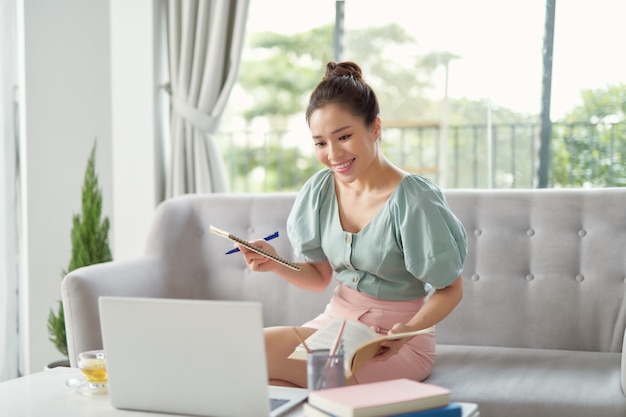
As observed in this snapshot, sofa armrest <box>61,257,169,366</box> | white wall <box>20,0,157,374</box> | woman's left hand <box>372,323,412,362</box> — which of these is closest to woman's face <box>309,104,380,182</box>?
woman's left hand <box>372,323,412,362</box>

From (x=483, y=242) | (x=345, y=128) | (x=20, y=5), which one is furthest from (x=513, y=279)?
(x=20, y=5)

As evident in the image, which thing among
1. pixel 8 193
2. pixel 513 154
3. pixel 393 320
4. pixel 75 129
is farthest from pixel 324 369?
pixel 513 154

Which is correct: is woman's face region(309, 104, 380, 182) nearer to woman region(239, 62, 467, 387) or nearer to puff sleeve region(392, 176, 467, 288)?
woman region(239, 62, 467, 387)

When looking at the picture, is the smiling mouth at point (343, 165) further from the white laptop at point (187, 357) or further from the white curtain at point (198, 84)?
the white curtain at point (198, 84)

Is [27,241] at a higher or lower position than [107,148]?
lower

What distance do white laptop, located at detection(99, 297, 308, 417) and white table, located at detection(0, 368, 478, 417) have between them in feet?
0.13

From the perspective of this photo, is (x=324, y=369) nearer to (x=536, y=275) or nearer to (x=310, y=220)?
(x=310, y=220)

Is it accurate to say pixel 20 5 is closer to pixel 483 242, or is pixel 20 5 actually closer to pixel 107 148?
pixel 107 148

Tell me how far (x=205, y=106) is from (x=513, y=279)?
193 centimetres

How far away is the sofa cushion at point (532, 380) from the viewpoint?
2.11m

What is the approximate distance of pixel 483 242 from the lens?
2.77 meters

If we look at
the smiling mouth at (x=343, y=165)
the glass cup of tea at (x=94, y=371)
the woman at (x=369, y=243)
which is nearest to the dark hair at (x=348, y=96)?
the woman at (x=369, y=243)

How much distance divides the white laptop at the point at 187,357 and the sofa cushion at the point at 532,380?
0.80 meters

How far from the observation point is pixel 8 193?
150 inches
